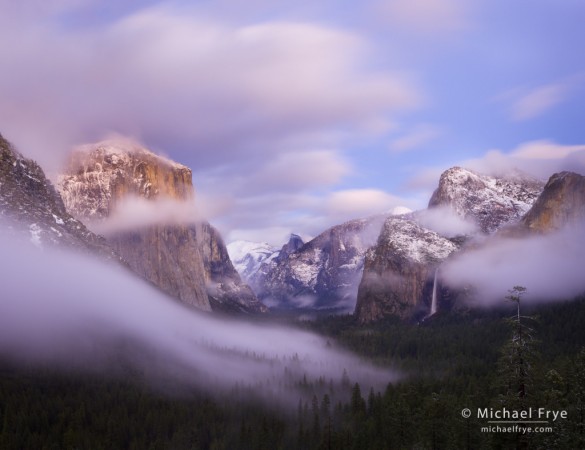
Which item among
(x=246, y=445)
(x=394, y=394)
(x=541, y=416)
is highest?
(x=541, y=416)

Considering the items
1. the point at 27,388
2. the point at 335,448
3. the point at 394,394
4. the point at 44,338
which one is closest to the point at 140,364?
the point at 44,338

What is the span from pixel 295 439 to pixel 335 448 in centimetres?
2651

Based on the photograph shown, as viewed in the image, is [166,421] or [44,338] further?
[44,338]

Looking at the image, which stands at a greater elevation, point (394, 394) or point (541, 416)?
point (541, 416)

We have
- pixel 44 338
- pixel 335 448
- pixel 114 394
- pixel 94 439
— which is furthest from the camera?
pixel 44 338

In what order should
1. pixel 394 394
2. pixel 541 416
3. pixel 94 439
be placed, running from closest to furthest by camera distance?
pixel 541 416 → pixel 94 439 → pixel 394 394

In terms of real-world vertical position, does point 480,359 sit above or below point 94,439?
above

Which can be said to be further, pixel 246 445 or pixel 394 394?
pixel 394 394

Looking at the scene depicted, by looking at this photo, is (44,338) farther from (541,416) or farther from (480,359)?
(541,416)

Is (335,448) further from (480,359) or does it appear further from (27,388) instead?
(480,359)

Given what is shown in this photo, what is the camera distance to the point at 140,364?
643 ft

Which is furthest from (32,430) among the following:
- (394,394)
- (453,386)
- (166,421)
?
(453,386)

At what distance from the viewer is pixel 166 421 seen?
141750mm

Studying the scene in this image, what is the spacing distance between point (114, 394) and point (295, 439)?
56.9 metres
